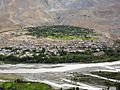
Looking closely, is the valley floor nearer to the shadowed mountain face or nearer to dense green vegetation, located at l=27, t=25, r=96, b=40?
dense green vegetation, located at l=27, t=25, r=96, b=40

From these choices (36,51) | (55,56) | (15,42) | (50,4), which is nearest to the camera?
(55,56)

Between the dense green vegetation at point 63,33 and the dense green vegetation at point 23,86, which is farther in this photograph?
the dense green vegetation at point 63,33

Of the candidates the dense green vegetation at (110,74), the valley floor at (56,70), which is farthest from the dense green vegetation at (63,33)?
the dense green vegetation at (110,74)

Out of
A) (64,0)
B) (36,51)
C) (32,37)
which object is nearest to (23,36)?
(32,37)

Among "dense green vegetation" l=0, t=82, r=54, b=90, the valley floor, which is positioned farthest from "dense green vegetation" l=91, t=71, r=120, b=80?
"dense green vegetation" l=0, t=82, r=54, b=90

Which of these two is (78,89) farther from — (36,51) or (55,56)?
(36,51)

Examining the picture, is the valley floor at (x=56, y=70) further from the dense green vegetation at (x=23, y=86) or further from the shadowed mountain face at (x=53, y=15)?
the shadowed mountain face at (x=53, y=15)

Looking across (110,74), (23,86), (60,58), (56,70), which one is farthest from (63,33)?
(23,86)
